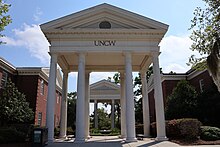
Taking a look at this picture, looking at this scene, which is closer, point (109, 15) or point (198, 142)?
point (198, 142)

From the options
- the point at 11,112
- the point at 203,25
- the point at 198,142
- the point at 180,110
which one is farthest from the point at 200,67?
the point at 11,112

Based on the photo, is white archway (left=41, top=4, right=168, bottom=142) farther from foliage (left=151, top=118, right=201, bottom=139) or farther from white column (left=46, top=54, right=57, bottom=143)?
foliage (left=151, top=118, right=201, bottom=139)

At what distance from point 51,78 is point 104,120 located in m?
47.7

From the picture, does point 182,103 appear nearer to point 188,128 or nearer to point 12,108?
point 188,128

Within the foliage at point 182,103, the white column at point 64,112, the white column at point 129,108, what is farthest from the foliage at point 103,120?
the white column at point 129,108

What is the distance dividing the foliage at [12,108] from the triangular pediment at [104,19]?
26.8 feet

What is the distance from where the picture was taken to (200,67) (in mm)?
17078

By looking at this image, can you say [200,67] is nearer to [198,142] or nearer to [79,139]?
[198,142]

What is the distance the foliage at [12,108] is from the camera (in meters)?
21.4

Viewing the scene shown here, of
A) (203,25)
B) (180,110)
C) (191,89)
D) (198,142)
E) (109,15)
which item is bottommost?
(198,142)

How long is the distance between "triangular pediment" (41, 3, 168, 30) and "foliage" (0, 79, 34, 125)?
8176mm

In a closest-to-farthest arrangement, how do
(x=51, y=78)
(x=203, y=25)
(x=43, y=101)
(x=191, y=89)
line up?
1. (x=203, y=25)
2. (x=51, y=78)
3. (x=191, y=89)
4. (x=43, y=101)

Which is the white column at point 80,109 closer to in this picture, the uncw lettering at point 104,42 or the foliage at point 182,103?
the uncw lettering at point 104,42

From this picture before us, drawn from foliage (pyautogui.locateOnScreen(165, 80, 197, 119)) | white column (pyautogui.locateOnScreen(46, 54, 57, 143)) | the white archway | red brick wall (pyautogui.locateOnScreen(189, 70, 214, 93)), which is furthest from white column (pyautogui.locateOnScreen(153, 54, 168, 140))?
red brick wall (pyautogui.locateOnScreen(189, 70, 214, 93))
